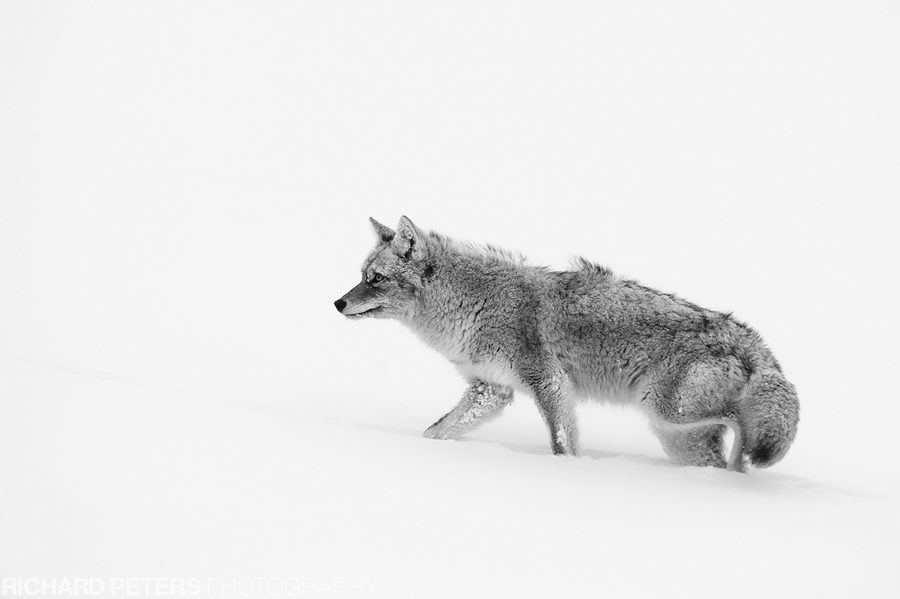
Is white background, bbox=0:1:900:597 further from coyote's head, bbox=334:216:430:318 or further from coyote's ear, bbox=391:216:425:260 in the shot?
coyote's ear, bbox=391:216:425:260

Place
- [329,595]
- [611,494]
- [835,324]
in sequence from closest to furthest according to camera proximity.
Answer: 1. [329,595]
2. [611,494]
3. [835,324]

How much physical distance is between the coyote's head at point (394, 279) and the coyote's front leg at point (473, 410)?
122 cm

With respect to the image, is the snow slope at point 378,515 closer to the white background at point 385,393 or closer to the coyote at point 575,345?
the white background at point 385,393

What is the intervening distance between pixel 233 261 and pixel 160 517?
31948 millimetres

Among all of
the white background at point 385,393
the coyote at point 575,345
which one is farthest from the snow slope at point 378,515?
the coyote at point 575,345

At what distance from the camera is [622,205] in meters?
55.0

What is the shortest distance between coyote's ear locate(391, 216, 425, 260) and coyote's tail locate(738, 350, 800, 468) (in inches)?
146

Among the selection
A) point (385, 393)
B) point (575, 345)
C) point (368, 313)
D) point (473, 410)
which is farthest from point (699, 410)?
point (385, 393)

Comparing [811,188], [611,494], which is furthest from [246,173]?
[611,494]

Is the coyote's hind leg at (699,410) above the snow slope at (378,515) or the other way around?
above

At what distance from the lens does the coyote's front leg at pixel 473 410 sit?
868cm

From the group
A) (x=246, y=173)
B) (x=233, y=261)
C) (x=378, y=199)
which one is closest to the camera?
(x=233, y=261)

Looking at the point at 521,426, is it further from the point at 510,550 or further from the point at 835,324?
the point at 835,324

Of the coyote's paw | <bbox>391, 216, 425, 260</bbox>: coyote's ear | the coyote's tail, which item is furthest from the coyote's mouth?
the coyote's tail
